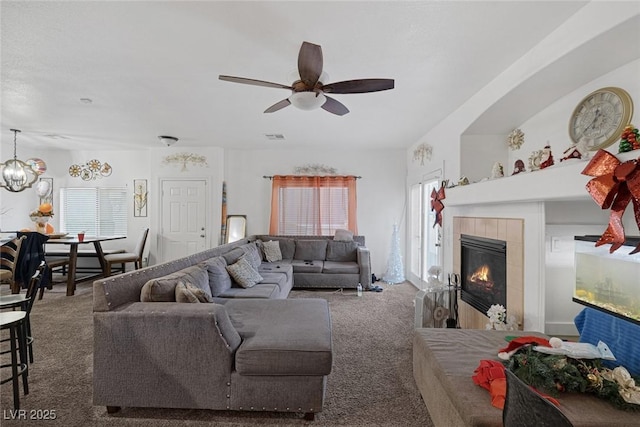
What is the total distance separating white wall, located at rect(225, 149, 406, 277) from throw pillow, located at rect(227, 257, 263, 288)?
2.54 meters

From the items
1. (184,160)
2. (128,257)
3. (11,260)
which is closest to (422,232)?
(184,160)

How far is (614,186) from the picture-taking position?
1.51m

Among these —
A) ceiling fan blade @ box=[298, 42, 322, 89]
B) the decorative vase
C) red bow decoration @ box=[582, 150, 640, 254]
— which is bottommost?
the decorative vase

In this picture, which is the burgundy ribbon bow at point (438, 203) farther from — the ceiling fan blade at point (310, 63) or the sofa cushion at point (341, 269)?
the ceiling fan blade at point (310, 63)

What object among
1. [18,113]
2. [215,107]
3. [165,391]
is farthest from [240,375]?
[18,113]

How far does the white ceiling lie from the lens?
1866 mm

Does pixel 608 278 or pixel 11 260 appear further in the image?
pixel 11 260

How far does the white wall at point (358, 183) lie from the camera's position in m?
5.93

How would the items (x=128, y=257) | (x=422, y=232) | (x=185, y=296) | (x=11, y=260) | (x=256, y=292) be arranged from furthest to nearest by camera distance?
(x=128, y=257) < (x=422, y=232) < (x=11, y=260) < (x=256, y=292) < (x=185, y=296)

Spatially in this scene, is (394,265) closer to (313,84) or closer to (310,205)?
(310,205)

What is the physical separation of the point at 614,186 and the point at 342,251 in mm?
4189

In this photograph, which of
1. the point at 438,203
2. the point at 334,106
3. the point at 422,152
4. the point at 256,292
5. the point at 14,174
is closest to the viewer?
the point at 334,106

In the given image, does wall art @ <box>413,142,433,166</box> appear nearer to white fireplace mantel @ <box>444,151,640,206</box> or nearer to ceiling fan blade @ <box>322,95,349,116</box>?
white fireplace mantel @ <box>444,151,640,206</box>

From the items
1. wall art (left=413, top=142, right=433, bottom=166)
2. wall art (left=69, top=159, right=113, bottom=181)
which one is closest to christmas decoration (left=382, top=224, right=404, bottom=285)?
wall art (left=413, top=142, right=433, bottom=166)
